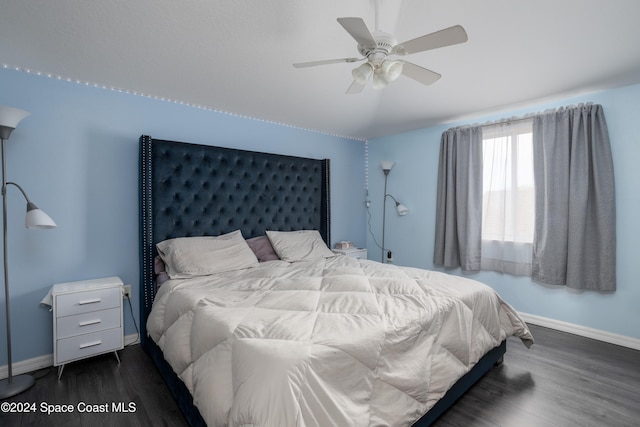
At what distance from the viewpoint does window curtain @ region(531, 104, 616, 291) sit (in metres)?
2.61

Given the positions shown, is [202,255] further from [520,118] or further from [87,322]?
[520,118]

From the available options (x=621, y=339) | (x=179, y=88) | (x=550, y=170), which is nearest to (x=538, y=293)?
(x=621, y=339)

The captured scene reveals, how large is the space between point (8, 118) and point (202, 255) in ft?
4.88

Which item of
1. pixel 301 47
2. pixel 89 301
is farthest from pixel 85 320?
pixel 301 47

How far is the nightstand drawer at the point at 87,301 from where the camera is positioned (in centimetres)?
203

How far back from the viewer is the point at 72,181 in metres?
2.34

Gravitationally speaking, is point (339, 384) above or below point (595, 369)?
above

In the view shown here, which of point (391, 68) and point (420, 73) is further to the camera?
point (420, 73)

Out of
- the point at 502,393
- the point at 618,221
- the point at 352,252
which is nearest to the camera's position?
the point at 502,393

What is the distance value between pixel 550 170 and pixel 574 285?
3.62 feet

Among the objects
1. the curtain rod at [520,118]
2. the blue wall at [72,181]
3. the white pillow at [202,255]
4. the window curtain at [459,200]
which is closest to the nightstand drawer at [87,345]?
the blue wall at [72,181]

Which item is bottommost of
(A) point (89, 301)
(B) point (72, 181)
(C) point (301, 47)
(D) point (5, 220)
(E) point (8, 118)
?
(A) point (89, 301)

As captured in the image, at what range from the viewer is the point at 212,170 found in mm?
2943

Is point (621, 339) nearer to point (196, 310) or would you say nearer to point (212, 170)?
point (196, 310)
